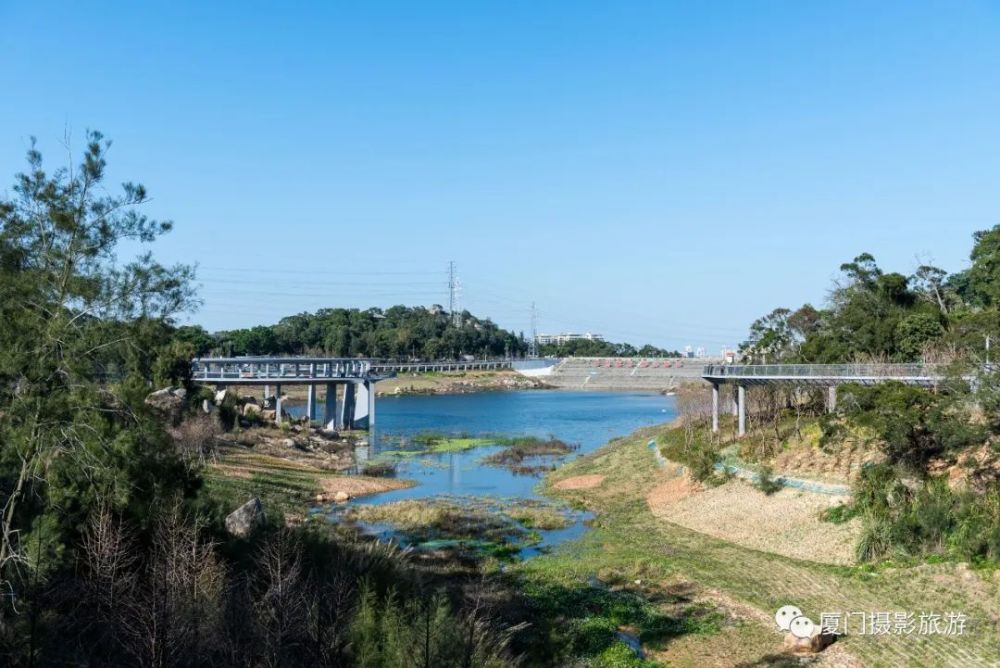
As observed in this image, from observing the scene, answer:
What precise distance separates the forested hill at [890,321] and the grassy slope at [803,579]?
10633 millimetres

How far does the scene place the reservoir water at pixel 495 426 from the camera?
4434 centimetres

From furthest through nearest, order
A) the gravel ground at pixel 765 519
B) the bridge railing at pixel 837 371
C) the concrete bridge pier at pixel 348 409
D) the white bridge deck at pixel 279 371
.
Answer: the concrete bridge pier at pixel 348 409, the white bridge deck at pixel 279 371, the bridge railing at pixel 837 371, the gravel ground at pixel 765 519

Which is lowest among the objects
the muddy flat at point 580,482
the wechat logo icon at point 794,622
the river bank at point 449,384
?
the muddy flat at point 580,482

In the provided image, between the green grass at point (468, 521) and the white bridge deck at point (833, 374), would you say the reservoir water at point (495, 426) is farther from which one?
the white bridge deck at point (833, 374)

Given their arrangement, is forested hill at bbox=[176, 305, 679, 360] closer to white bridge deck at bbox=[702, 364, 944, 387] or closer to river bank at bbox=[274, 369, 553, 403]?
river bank at bbox=[274, 369, 553, 403]

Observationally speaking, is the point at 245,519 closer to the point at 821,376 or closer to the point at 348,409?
the point at 821,376

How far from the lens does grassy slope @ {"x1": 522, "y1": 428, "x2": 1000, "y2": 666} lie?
59.8 feet

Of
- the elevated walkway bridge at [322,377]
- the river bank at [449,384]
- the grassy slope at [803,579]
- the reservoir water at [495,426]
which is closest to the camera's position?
the grassy slope at [803,579]

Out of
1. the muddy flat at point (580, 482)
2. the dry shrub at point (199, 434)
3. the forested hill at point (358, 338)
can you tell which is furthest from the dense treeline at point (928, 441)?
the forested hill at point (358, 338)

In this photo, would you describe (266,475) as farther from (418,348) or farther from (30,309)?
(418,348)

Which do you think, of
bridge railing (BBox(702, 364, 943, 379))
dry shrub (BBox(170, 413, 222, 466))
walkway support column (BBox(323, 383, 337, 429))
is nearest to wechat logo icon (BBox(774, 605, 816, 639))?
bridge railing (BBox(702, 364, 943, 379))

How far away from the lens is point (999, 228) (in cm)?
5638

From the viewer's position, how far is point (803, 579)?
24188mm

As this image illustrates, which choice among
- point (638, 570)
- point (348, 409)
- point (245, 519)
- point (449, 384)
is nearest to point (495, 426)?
point (348, 409)
